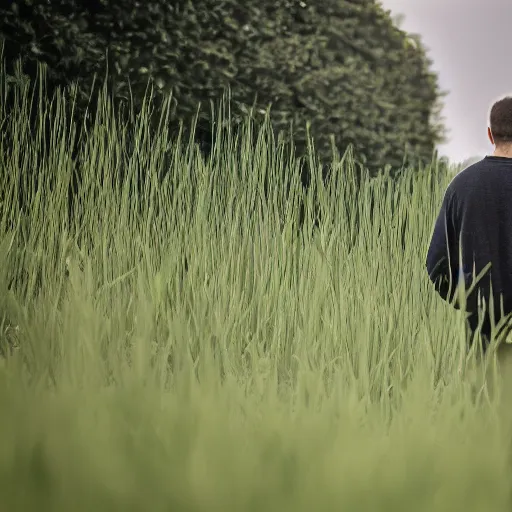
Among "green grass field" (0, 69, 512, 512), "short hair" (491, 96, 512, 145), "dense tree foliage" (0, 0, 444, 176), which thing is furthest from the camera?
"dense tree foliage" (0, 0, 444, 176)

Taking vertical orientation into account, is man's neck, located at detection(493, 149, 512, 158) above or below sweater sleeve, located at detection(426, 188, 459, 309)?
above

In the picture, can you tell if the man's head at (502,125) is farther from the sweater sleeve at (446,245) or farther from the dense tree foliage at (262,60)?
the dense tree foliage at (262,60)

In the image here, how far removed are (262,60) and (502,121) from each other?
288 cm

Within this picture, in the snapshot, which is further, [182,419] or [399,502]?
[182,419]

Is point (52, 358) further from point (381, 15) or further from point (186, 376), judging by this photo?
point (381, 15)

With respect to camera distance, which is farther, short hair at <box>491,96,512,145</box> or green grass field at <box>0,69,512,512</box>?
short hair at <box>491,96,512,145</box>

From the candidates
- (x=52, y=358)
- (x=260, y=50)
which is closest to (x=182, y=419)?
(x=52, y=358)

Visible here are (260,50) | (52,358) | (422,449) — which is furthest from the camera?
(260,50)

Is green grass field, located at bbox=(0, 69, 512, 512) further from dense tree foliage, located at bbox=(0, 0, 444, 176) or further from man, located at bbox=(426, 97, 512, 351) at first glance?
dense tree foliage, located at bbox=(0, 0, 444, 176)

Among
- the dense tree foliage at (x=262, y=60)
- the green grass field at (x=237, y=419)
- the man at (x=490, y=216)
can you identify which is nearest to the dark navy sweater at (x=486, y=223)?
the man at (x=490, y=216)

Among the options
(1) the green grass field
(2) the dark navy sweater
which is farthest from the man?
(1) the green grass field

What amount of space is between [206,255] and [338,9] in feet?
9.73

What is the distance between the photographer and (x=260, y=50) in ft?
17.3

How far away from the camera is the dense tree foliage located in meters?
4.65
